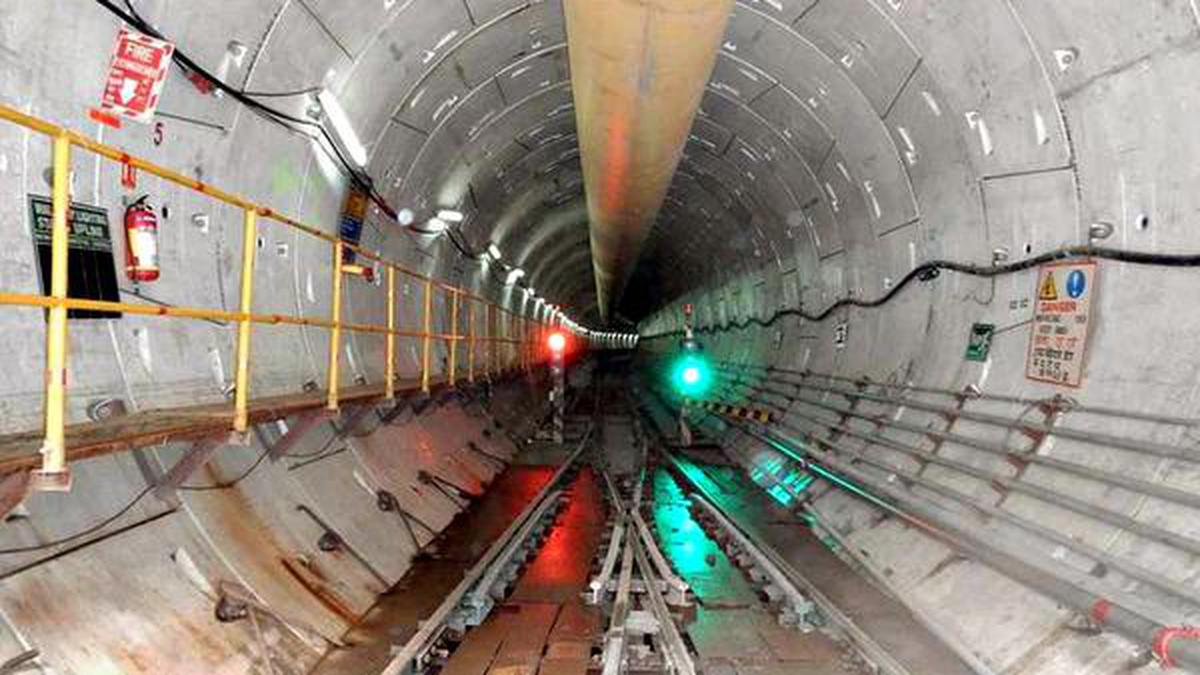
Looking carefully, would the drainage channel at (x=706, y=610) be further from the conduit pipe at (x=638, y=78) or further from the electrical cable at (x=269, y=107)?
the electrical cable at (x=269, y=107)

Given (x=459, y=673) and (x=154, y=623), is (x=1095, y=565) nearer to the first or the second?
(x=459, y=673)

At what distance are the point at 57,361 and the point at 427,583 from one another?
15.6ft

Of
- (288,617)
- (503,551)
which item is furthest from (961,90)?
(288,617)

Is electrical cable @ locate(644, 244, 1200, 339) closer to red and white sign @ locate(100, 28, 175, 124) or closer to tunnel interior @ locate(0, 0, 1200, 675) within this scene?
tunnel interior @ locate(0, 0, 1200, 675)

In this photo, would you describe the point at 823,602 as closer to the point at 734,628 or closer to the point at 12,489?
the point at 734,628

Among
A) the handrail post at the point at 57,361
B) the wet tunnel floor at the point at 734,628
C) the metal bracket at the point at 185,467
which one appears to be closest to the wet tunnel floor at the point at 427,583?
the metal bracket at the point at 185,467

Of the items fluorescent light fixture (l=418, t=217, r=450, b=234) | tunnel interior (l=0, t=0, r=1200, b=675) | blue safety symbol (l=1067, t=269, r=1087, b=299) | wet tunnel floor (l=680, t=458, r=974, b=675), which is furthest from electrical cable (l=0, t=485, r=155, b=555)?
fluorescent light fixture (l=418, t=217, r=450, b=234)

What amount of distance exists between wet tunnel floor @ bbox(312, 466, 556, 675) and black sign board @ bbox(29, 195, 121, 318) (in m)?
2.74

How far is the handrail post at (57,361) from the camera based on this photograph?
3.04m

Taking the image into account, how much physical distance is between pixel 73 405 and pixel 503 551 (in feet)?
14.1

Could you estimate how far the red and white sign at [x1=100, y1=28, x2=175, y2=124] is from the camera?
14.7ft

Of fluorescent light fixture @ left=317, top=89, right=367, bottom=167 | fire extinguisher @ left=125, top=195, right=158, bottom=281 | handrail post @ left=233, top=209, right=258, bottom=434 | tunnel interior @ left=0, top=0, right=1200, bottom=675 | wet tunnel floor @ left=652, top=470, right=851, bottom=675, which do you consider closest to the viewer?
tunnel interior @ left=0, top=0, right=1200, bottom=675

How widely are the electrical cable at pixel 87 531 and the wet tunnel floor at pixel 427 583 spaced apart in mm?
1643

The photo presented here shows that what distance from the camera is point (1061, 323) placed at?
6395mm
